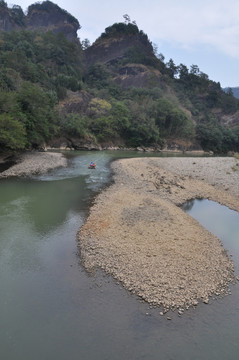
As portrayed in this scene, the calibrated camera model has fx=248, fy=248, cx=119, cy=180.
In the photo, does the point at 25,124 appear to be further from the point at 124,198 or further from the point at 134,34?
the point at 134,34

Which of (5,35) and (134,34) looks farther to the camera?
(134,34)

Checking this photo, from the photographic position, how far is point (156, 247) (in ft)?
41.0

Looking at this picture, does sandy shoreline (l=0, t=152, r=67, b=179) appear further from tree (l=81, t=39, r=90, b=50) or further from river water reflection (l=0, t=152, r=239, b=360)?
tree (l=81, t=39, r=90, b=50)

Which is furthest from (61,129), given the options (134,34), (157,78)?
(134,34)

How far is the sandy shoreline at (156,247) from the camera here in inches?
391

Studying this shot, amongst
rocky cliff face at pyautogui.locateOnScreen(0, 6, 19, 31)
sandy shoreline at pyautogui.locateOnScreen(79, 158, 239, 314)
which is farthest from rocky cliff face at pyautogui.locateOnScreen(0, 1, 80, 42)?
sandy shoreline at pyautogui.locateOnScreen(79, 158, 239, 314)

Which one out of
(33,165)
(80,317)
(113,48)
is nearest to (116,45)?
(113,48)

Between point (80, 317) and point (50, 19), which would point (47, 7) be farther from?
point (80, 317)

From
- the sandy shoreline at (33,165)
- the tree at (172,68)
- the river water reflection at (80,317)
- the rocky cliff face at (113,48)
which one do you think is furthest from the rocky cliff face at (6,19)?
the river water reflection at (80,317)

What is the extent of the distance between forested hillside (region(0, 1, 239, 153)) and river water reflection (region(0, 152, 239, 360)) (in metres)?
20.5

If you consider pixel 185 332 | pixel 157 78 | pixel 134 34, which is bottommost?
pixel 185 332

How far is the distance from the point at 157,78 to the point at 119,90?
942 inches

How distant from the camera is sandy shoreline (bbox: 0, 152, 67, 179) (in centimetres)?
2697

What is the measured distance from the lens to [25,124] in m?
33.3
